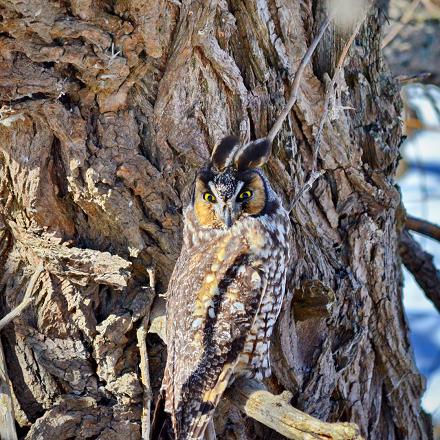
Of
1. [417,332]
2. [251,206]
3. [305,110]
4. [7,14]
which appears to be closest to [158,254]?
[251,206]

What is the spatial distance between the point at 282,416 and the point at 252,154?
81 centimetres

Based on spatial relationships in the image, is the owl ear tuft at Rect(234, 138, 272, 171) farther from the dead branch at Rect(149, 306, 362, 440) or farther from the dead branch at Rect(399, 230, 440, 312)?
the dead branch at Rect(399, 230, 440, 312)

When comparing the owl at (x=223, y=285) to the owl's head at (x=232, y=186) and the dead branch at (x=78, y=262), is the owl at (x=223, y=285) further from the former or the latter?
the dead branch at (x=78, y=262)

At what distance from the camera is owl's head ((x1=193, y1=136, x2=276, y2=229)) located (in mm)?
2301

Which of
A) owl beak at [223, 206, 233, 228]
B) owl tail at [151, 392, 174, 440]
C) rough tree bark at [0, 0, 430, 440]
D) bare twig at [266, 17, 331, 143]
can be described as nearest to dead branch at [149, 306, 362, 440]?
owl tail at [151, 392, 174, 440]

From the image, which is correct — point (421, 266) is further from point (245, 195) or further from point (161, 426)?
point (161, 426)

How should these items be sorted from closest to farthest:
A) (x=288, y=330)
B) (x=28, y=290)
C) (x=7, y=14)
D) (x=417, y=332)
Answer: (x=7, y=14) → (x=28, y=290) → (x=288, y=330) → (x=417, y=332)

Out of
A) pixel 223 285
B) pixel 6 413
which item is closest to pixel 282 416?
pixel 223 285

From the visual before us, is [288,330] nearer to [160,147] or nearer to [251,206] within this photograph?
[251,206]

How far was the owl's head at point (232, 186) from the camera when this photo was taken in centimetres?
230

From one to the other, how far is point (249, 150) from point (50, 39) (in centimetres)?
71

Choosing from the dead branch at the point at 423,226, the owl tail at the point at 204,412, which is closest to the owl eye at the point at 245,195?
the owl tail at the point at 204,412

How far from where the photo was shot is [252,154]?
2312 millimetres

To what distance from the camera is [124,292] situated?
8.44ft
